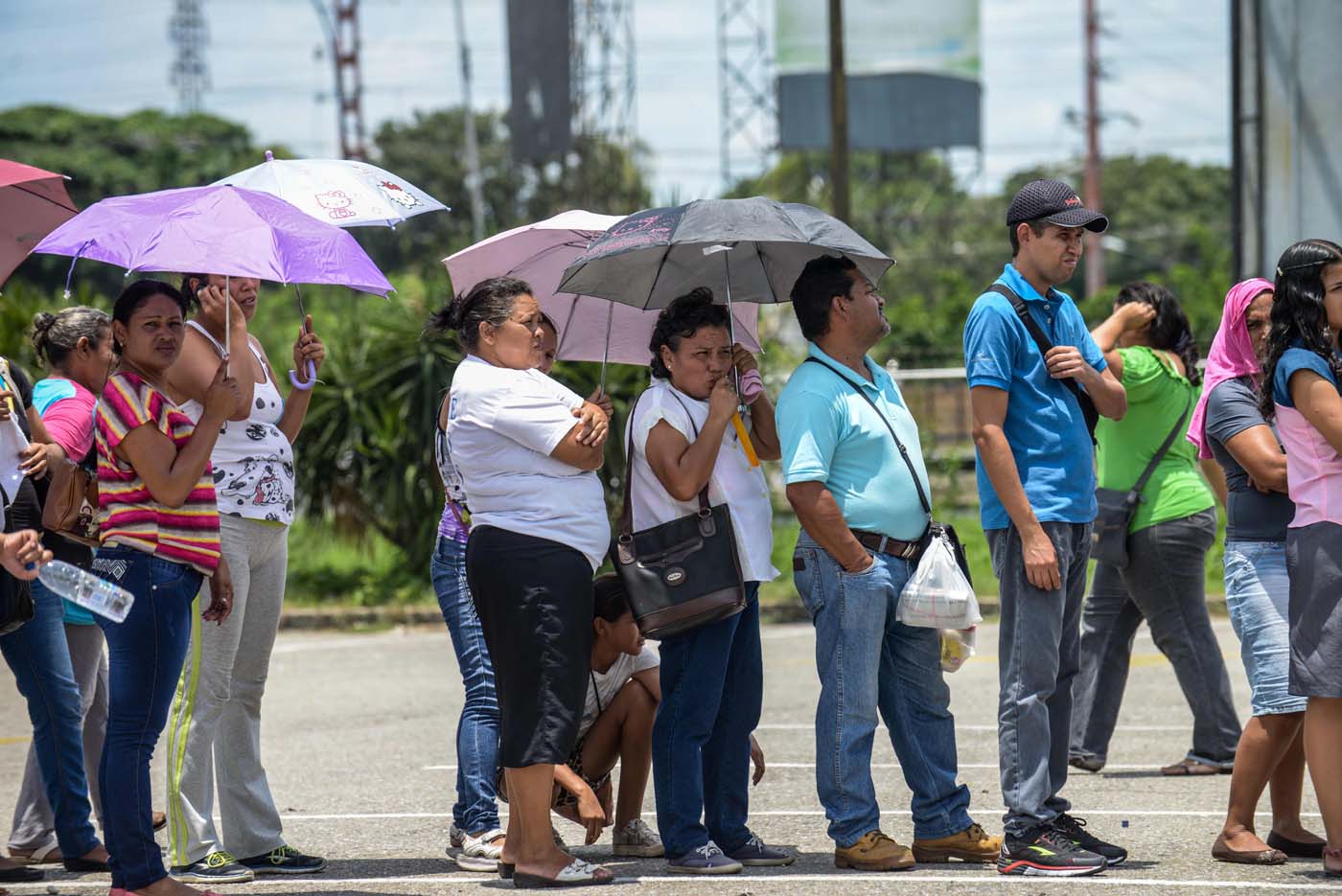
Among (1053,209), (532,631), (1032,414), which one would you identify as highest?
(1053,209)

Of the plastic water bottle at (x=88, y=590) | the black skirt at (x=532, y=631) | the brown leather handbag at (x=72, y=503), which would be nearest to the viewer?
the plastic water bottle at (x=88, y=590)

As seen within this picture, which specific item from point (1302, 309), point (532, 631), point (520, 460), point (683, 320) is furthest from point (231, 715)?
point (1302, 309)

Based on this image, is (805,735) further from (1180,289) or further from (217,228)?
(1180,289)

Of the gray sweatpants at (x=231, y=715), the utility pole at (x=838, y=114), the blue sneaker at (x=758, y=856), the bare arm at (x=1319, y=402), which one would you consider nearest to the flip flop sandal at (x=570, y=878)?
the blue sneaker at (x=758, y=856)

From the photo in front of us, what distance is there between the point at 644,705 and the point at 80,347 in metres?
2.53

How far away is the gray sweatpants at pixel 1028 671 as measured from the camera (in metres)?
5.32

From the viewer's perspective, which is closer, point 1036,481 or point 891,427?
point 1036,481

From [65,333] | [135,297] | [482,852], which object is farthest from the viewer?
[65,333]

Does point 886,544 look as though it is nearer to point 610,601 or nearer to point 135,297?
point 610,601

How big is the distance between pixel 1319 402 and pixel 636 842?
2802mm

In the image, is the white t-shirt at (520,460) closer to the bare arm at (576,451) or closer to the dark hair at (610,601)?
the bare arm at (576,451)

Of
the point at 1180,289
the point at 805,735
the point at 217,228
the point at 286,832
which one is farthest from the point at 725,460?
the point at 1180,289

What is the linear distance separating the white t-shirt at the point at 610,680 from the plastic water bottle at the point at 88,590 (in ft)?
6.19

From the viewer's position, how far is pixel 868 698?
5.43 metres
